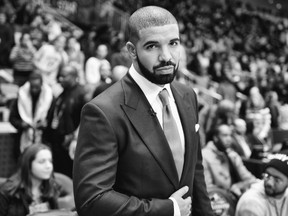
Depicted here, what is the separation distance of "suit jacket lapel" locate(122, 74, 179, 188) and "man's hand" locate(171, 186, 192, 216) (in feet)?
0.09

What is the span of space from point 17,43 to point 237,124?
192 inches

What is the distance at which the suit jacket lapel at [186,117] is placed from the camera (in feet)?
4.97

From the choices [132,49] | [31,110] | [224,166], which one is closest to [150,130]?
[132,49]

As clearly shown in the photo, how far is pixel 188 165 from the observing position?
4.97ft

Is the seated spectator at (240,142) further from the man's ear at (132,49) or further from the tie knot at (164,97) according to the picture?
the man's ear at (132,49)

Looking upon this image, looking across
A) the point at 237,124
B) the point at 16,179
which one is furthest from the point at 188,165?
the point at 237,124

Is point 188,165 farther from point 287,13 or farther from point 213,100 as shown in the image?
point 287,13

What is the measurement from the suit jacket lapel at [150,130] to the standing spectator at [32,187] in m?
2.06

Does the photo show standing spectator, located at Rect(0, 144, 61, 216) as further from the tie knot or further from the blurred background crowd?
the tie knot

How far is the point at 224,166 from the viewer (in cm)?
449

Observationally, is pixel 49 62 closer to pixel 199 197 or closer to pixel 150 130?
pixel 199 197

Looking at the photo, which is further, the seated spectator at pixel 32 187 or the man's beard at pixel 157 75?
the seated spectator at pixel 32 187

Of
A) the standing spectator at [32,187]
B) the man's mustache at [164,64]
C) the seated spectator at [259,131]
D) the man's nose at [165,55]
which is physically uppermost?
the man's nose at [165,55]

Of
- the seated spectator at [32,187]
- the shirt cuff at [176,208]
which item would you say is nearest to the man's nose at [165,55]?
the shirt cuff at [176,208]
